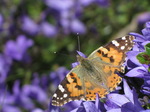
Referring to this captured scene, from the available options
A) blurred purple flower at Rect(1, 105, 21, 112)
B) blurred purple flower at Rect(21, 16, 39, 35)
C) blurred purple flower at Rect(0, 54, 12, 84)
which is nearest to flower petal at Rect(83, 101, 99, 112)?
blurred purple flower at Rect(1, 105, 21, 112)

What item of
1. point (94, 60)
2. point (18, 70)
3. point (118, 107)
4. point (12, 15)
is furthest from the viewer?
point (12, 15)

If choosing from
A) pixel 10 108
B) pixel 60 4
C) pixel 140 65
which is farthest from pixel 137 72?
pixel 60 4

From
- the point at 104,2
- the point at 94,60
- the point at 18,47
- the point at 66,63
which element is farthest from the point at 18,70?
the point at 94,60

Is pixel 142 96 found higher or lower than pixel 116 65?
lower

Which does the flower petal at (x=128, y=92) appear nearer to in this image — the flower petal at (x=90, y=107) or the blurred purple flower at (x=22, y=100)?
the flower petal at (x=90, y=107)

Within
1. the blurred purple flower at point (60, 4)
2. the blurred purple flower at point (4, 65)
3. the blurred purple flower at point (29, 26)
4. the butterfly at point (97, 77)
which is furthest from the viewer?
the blurred purple flower at point (60, 4)

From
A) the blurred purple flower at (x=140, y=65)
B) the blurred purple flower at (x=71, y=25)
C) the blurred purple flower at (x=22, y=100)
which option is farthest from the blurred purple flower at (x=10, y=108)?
the blurred purple flower at (x=140, y=65)

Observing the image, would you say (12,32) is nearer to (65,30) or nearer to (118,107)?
(65,30)
